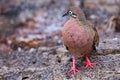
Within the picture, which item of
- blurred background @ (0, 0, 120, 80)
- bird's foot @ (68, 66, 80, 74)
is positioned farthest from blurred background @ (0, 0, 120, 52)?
bird's foot @ (68, 66, 80, 74)

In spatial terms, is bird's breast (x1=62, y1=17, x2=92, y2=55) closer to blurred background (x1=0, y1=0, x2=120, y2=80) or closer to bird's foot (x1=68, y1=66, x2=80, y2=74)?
bird's foot (x1=68, y1=66, x2=80, y2=74)

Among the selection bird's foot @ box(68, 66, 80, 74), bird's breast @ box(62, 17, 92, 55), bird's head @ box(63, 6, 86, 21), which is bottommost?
bird's foot @ box(68, 66, 80, 74)

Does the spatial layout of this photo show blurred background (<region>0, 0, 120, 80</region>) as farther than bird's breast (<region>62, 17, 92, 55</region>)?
Yes

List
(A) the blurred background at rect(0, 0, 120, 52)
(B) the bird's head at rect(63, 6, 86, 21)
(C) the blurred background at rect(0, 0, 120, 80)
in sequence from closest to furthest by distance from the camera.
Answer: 1. (B) the bird's head at rect(63, 6, 86, 21)
2. (C) the blurred background at rect(0, 0, 120, 80)
3. (A) the blurred background at rect(0, 0, 120, 52)

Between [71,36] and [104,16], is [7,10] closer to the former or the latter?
[104,16]

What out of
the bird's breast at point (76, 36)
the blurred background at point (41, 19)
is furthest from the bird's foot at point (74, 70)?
the blurred background at point (41, 19)

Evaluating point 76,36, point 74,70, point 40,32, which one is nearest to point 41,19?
point 40,32

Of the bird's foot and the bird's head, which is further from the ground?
the bird's head

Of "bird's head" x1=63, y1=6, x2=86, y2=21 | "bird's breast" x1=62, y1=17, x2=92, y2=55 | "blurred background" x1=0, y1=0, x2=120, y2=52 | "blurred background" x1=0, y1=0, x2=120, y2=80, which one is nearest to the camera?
"bird's breast" x1=62, y1=17, x2=92, y2=55

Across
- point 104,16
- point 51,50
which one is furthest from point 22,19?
A: point 51,50

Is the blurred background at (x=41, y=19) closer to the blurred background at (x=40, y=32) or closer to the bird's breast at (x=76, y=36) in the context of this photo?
the blurred background at (x=40, y=32)
